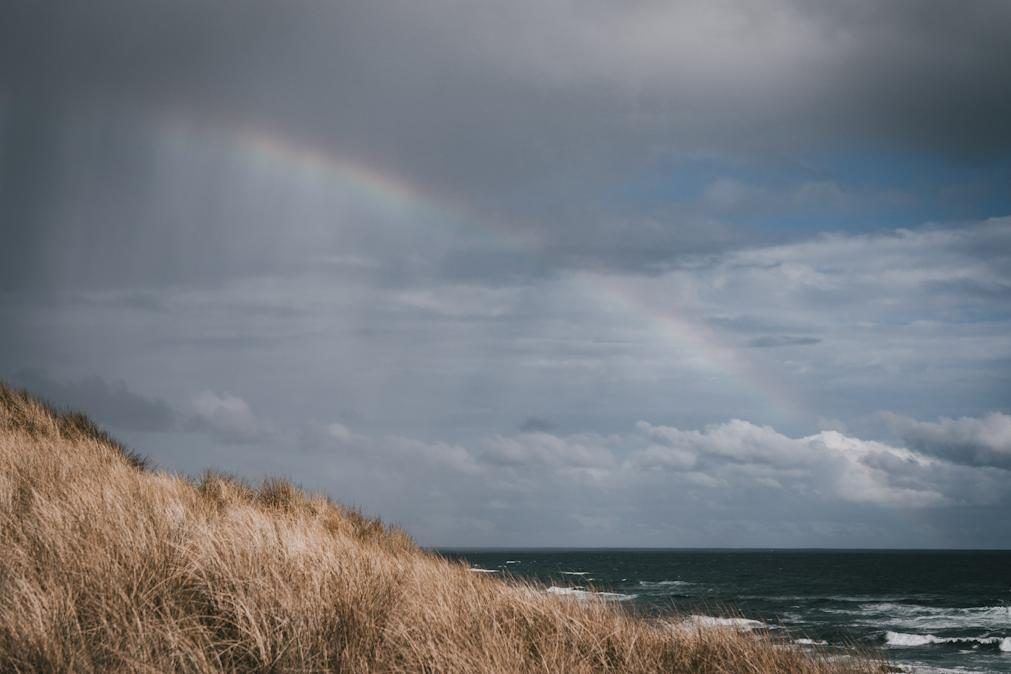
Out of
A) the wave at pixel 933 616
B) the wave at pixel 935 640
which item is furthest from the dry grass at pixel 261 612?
the wave at pixel 933 616

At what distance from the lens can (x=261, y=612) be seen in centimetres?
530

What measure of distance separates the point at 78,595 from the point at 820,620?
45.2m

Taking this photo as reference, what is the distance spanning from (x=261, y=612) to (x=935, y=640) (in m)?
38.9

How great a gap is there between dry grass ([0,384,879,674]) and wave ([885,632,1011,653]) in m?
34.0

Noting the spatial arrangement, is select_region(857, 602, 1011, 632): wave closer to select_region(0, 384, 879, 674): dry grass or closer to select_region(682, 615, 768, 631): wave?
select_region(682, 615, 768, 631): wave

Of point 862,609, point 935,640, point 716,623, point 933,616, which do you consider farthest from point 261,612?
point 862,609

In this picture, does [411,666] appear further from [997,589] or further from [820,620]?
[997,589]

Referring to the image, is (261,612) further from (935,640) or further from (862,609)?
(862,609)

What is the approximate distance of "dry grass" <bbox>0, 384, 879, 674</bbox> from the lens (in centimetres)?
476

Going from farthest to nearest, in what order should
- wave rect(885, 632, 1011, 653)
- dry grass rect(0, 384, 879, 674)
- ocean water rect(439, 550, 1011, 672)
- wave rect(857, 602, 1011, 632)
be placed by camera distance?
wave rect(857, 602, 1011, 632) < wave rect(885, 632, 1011, 653) < ocean water rect(439, 550, 1011, 672) < dry grass rect(0, 384, 879, 674)

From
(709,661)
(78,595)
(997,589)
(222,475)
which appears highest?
(222,475)

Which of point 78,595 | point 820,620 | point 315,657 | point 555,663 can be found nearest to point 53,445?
point 78,595

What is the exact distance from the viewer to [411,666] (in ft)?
16.5

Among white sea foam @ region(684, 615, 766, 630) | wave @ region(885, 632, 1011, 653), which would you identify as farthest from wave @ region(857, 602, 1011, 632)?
white sea foam @ region(684, 615, 766, 630)
